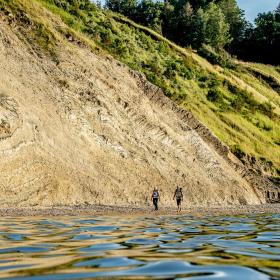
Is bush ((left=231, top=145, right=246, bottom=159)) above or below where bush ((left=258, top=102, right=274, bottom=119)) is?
below

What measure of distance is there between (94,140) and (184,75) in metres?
28.1

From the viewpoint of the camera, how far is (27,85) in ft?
116

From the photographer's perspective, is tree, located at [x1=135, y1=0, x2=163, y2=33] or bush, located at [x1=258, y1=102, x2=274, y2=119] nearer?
bush, located at [x1=258, y1=102, x2=274, y2=119]

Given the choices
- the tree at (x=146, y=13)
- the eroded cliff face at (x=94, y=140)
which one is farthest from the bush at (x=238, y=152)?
the tree at (x=146, y=13)

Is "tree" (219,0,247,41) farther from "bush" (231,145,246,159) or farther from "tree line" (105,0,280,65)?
"bush" (231,145,246,159)

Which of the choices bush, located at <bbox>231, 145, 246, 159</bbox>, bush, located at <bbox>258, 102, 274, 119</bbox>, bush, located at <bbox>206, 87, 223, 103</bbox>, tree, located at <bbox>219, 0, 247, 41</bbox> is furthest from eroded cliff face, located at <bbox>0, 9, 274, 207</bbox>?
tree, located at <bbox>219, 0, 247, 41</bbox>

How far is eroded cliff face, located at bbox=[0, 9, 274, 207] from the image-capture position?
97.2 ft

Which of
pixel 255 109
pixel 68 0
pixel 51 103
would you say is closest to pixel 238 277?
pixel 51 103

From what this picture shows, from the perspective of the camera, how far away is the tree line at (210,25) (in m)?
94.2

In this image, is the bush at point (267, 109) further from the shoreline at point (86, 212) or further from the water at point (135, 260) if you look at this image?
the water at point (135, 260)

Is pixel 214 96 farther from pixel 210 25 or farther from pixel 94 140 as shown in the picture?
pixel 210 25

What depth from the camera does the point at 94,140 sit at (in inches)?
1396

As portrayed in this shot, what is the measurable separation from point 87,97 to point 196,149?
453 inches

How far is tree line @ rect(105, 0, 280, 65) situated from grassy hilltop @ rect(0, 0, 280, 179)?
21.9 m
